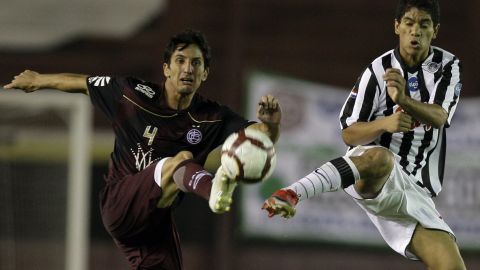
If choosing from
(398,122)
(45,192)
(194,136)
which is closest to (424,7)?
(398,122)

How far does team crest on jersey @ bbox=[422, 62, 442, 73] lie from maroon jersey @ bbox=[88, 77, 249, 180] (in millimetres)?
1007

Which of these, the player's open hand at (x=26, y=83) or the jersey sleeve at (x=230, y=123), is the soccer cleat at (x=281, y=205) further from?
the player's open hand at (x=26, y=83)

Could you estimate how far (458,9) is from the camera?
14.6m

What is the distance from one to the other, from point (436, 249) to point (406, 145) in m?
0.58

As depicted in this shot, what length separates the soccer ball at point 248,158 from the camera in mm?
5395

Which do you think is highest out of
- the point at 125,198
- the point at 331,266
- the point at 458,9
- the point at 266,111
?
the point at 458,9

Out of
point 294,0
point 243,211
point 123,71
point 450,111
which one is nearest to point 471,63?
point 294,0

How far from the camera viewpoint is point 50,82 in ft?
20.7

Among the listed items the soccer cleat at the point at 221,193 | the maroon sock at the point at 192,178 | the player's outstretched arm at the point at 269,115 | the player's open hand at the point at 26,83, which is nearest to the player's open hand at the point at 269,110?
the player's outstretched arm at the point at 269,115

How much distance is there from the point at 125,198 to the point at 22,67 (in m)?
9.52

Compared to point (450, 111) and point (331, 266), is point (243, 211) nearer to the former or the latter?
point (331, 266)

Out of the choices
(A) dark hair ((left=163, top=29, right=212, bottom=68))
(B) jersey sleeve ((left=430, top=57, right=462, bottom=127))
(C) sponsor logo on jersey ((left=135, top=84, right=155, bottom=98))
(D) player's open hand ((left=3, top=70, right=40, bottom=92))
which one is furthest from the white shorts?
(D) player's open hand ((left=3, top=70, right=40, bottom=92))

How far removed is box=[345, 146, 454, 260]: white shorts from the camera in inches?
237

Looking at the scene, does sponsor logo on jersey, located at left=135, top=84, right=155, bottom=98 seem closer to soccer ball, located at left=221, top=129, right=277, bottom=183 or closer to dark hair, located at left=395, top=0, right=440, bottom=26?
soccer ball, located at left=221, top=129, right=277, bottom=183
